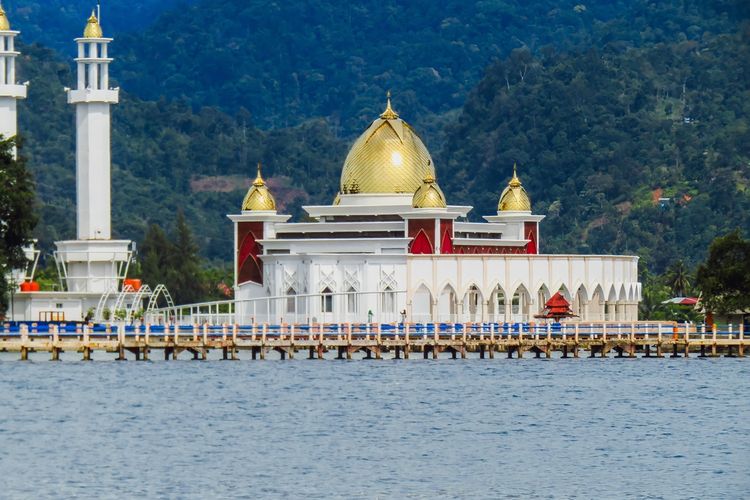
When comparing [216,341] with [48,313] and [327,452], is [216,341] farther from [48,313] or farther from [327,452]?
[327,452]

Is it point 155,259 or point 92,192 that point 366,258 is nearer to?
point 92,192

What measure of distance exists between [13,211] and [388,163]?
71.1 feet

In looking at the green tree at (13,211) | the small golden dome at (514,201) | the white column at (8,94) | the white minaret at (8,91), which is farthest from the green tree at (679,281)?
the green tree at (13,211)

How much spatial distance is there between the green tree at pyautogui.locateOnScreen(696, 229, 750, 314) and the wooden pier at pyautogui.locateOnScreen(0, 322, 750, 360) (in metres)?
3.61

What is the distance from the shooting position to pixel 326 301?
4215 inches

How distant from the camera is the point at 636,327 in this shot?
95875 millimetres

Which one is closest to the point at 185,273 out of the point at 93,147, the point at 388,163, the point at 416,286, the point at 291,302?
the point at 93,147

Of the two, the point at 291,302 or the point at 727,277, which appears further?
the point at 291,302

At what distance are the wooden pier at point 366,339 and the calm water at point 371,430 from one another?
3.69ft

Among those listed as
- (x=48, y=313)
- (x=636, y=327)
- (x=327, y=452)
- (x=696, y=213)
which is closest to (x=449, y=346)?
(x=636, y=327)

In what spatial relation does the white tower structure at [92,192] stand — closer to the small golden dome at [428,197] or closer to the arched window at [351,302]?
the arched window at [351,302]

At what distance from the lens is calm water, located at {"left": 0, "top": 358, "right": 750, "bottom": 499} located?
53.8 meters

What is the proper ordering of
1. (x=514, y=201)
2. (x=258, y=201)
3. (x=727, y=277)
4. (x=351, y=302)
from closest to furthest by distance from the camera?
(x=727, y=277)
(x=351, y=302)
(x=258, y=201)
(x=514, y=201)

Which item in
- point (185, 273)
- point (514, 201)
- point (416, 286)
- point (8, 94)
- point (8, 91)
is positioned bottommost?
point (416, 286)
